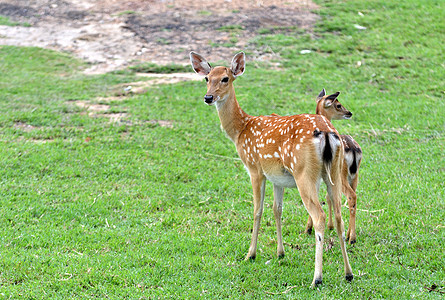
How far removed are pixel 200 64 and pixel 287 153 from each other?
2403mm

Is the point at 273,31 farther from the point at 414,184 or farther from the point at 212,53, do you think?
the point at 414,184

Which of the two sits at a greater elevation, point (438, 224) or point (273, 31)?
point (438, 224)

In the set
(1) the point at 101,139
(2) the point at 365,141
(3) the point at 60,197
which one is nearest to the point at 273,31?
(2) the point at 365,141

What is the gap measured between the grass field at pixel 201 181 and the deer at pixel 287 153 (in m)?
0.65

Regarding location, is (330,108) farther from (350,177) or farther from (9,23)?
(9,23)

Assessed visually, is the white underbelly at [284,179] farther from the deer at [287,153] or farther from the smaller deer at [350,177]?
the smaller deer at [350,177]

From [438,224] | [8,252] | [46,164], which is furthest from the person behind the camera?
[46,164]

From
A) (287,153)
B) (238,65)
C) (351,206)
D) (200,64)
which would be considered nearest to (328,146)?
(287,153)

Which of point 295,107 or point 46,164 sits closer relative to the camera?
point 46,164

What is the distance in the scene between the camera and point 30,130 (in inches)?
396

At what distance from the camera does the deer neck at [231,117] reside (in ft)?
22.6

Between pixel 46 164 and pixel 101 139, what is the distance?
4.20 feet

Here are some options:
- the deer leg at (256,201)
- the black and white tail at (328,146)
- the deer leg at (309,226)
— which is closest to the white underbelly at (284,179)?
the deer leg at (256,201)

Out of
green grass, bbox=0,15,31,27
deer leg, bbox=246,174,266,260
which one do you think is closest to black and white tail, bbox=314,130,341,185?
deer leg, bbox=246,174,266,260
